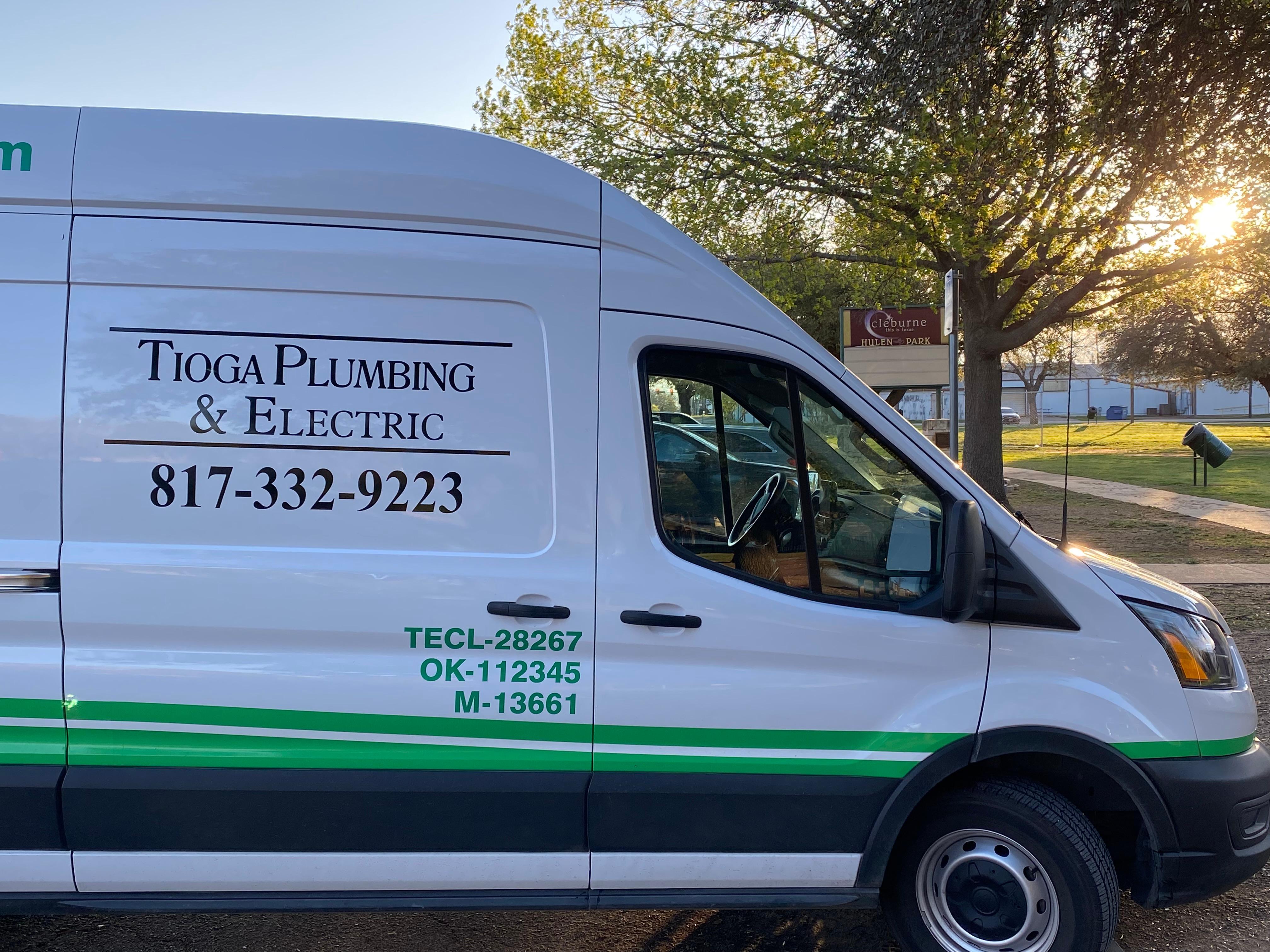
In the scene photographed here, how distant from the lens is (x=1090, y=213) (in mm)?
12742

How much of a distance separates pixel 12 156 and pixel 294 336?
0.95 metres

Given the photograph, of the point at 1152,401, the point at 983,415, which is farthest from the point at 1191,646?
the point at 1152,401

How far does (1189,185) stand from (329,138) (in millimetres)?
9564

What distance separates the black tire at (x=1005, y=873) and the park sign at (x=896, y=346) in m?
14.4

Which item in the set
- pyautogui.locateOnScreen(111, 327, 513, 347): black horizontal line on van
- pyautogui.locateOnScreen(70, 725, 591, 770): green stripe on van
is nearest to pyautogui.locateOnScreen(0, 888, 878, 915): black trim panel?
pyautogui.locateOnScreen(70, 725, 591, 770): green stripe on van

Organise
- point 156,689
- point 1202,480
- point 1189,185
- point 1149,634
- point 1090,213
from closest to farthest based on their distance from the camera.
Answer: point 156,689, point 1149,634, point 1189,185, point 1090,213, point 1202,480

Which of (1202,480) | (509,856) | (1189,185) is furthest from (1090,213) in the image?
(509,856)

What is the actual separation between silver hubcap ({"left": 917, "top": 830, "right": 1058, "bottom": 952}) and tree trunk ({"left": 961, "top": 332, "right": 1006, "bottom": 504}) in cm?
1296

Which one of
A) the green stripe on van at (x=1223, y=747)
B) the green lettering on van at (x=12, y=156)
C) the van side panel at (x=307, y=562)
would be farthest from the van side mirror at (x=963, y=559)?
the green lettering on van at (x=12, y=156)

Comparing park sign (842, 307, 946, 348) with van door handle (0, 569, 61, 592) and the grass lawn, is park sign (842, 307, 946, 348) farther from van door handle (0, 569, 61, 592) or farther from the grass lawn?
van door handle (0, 569, 61, 592)

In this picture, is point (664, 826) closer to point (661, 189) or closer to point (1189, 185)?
point (1189, 185)

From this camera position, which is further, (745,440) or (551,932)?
(551,932)

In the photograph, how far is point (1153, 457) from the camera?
1174 inches

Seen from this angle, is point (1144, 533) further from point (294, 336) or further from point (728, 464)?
point (294, 336)
